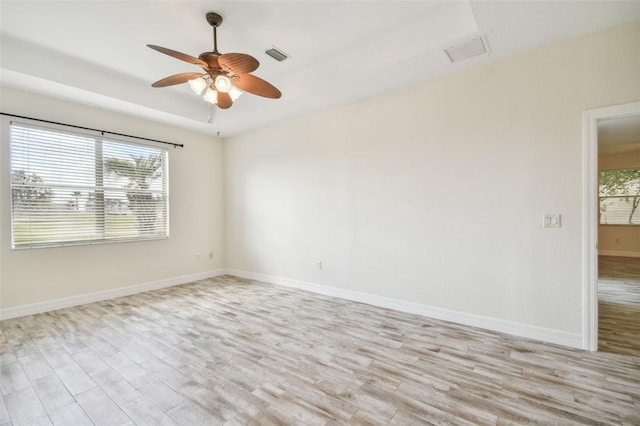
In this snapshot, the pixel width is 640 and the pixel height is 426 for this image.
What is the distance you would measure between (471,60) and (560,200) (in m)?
1.62

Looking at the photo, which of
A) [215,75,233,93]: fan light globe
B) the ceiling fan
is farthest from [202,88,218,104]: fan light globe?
[215,75,233,93]: fan light globe

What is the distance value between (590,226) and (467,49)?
1.95m

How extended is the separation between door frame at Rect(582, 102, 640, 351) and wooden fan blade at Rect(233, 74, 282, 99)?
2.81 m

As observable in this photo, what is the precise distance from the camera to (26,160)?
136 inches

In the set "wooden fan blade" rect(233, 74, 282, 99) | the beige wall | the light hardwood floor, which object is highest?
"wooden fan blade" rect(233, 74, 282, 99)

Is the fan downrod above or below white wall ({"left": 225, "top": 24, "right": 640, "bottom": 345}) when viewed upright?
above

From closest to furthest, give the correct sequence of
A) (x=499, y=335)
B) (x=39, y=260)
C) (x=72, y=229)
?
(x=499, y=335) → (x=39, y=260) → (x=72, y=229)

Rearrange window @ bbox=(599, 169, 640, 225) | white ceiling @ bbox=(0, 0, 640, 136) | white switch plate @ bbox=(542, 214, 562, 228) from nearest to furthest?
white ceiling @ bbox=(0, 0, 640, 136) < white switch plate @ bbox=(542, 214, 562, 228) < window @ bbox=(599, 169, 640, 225)

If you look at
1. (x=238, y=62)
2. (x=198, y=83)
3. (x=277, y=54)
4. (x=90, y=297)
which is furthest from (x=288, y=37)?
(x=90, y=297)

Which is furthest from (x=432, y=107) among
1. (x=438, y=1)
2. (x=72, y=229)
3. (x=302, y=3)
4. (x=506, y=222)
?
(x=72, y=229)

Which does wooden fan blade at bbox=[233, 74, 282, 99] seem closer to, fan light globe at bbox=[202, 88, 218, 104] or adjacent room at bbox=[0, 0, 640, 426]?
adjacent room at bbox=[0, 0, 640, 426]

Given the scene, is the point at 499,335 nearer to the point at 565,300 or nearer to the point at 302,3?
the point at 565,300

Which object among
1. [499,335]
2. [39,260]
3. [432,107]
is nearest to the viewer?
[499,335]

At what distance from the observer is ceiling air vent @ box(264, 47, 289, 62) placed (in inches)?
123
